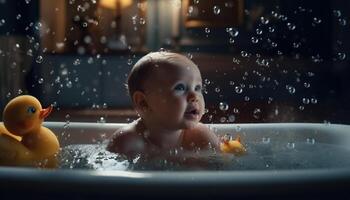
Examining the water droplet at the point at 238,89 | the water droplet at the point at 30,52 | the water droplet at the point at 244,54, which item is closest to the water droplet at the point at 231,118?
the water droplet at the point at 238,89

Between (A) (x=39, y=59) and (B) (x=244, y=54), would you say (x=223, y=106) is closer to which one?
(B) (x=244, y=54)

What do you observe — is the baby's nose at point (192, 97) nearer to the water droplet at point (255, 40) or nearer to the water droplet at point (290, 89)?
the water droplet at point (290, 89)

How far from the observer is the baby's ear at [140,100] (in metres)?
1.24

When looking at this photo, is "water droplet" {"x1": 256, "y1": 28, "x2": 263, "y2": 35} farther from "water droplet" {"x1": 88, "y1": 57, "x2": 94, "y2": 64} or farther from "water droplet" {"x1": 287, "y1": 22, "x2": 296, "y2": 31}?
"water droplet" {"x1": 88, "y1": 57, "x2": 94, "y2": 64}

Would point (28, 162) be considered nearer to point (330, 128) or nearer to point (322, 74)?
point (330, 128)

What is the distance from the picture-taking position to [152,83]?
47.9 inches

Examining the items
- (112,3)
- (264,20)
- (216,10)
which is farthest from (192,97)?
(216,10)

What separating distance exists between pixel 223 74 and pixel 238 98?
0.97 feet

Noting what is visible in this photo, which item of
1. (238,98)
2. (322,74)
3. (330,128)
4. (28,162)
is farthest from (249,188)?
(322,74)

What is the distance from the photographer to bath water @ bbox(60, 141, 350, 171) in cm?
113

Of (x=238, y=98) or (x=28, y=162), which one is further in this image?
(x=238, y=98)

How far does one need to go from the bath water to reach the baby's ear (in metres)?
0.11

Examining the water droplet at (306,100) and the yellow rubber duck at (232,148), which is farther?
the water droplet at (306,100)

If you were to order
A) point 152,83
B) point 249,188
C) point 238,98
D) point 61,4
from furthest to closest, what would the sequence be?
1. point 61,4
2. point 238,98
3. point 152,83
4. point 249,188
